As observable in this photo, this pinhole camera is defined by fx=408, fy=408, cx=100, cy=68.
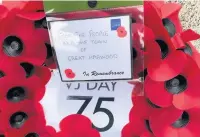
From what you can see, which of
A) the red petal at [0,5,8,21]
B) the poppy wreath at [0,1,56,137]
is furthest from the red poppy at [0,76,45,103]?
the red petal at [0,5,8,21]

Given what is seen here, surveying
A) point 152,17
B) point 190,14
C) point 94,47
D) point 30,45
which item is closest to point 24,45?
point 30,45

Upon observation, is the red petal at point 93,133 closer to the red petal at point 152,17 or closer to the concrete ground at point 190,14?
the red petal at point 152,17

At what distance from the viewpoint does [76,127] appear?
34.7 inches

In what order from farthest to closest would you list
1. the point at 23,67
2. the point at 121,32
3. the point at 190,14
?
the point at 190,14 < the point at 23,67 < the point at 121,32

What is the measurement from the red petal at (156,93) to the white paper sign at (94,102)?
0.17 ft

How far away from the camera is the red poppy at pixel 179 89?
77cm

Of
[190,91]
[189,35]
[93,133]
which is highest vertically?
[189,35]

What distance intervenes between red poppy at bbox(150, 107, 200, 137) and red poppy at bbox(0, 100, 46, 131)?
0.24m

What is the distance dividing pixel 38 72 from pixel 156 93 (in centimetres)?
25

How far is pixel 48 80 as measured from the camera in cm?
85

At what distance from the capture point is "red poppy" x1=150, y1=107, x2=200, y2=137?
788 millimetres

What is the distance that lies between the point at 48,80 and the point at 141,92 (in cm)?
20

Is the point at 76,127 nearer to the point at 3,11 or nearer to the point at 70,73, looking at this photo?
the point at 70,73

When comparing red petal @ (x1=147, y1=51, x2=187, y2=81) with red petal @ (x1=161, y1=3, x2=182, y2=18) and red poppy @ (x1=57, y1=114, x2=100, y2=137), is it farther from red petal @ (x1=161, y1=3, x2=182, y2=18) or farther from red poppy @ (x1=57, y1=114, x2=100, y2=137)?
red poppy @ (x1=57, y1=114, x2=100, y2=137)
